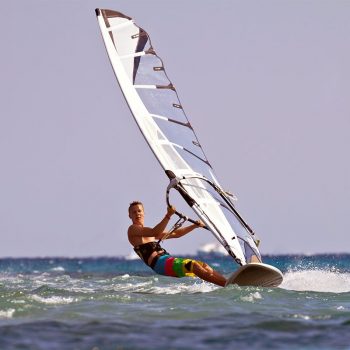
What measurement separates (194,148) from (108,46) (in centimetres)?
187

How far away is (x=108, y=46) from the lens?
1448 centimetres

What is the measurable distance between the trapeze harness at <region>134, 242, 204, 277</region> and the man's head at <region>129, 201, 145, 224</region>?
1.05 ft

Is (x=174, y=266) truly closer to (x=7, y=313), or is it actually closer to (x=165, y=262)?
(x=165, y=262)

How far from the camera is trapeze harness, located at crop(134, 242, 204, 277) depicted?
12.7 meters

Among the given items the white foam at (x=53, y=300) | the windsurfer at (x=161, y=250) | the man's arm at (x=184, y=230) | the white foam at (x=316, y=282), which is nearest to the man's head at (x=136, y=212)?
the windsurfer at (x=161, y=250)

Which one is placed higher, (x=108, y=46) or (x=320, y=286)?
(x=108, y=46)

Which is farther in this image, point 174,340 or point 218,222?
point 218,222

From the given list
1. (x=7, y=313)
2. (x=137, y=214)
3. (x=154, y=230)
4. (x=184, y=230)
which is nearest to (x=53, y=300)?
(x=7, y=313)

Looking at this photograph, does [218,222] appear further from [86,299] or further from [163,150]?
[86,299]

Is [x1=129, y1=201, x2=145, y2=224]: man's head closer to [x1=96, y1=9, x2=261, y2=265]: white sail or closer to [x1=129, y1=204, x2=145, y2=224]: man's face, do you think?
[x1=129, y1=204, x2=145, y2=224]: man's face

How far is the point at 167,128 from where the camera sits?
14234mm

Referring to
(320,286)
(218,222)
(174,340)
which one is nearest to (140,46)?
(218,222)

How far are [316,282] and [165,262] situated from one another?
2.88 meters

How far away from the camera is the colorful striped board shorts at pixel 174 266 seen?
1264 centimetres
